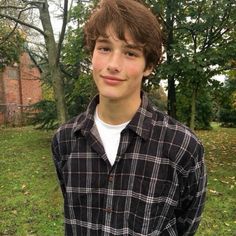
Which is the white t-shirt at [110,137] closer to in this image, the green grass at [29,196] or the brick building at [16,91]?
the green grass at [29,196]

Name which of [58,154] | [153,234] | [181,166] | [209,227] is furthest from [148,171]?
[209,227]

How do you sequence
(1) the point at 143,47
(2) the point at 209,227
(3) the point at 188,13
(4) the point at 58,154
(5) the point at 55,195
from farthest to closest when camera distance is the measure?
(3) the point at 188,13
(5) the point at 55,195
(2) the point at 209,227
(4) the point at 58,154
(1) the point at 143,47

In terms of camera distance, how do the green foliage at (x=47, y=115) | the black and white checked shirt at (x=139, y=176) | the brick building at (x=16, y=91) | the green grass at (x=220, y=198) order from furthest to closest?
the brick building at (x=16, y=91) → the green foliage at (x=47, y=115) → the green grass at (x=220, y=198) → the black and white checked shirt at (x=139, y=176)

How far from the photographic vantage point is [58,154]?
195 cm

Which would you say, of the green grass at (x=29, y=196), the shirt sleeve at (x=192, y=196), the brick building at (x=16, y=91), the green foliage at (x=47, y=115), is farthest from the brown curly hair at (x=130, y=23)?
the brick building at (x=16, y=91)

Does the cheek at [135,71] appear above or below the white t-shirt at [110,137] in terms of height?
above

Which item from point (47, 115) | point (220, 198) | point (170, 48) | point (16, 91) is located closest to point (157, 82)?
point (170, 48)

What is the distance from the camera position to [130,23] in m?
1.62

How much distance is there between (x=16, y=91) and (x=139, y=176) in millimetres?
23062

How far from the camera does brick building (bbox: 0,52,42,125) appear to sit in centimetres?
2228

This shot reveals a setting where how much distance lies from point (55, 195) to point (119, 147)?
468cm

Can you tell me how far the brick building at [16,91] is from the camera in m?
22.3

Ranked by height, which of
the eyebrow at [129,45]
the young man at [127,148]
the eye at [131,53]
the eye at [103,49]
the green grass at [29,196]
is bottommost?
the green grass at [29,196]

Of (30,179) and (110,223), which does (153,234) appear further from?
(30,179)
